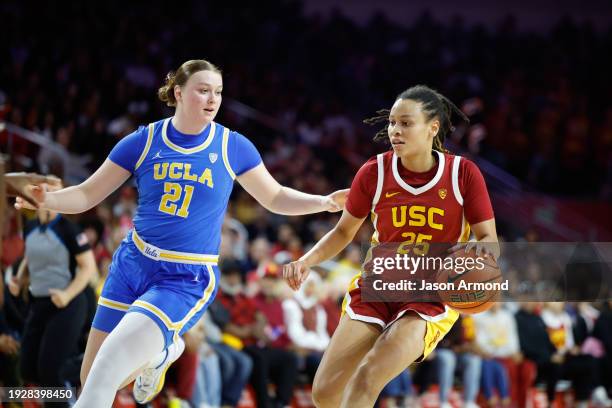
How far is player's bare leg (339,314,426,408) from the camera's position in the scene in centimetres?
438

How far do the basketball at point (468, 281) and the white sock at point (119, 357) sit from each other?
60.3 inches

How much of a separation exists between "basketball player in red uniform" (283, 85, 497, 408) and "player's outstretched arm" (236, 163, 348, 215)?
0.75 feet

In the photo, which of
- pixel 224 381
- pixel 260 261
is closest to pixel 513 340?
pixel 260 261

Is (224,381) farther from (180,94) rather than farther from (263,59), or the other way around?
(263,59)

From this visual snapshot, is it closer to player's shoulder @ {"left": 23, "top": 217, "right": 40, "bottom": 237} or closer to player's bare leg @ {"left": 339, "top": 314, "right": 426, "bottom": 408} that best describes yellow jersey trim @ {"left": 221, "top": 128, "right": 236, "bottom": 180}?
player's bare leg @ {"left": 339, "top": 314, "right": 426, "bottom": 408}

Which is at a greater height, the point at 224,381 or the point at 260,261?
the point at 260,261

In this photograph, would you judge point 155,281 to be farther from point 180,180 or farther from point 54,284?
point 54,284

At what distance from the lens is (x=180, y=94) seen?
16.3ft

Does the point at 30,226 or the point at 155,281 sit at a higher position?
the point at 30,226

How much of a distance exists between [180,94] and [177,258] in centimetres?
92

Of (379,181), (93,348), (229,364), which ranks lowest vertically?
(229,364)

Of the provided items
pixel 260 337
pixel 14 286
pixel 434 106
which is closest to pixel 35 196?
pixel 434 106

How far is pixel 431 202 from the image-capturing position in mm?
4734

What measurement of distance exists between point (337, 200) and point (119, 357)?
1.62 metres
